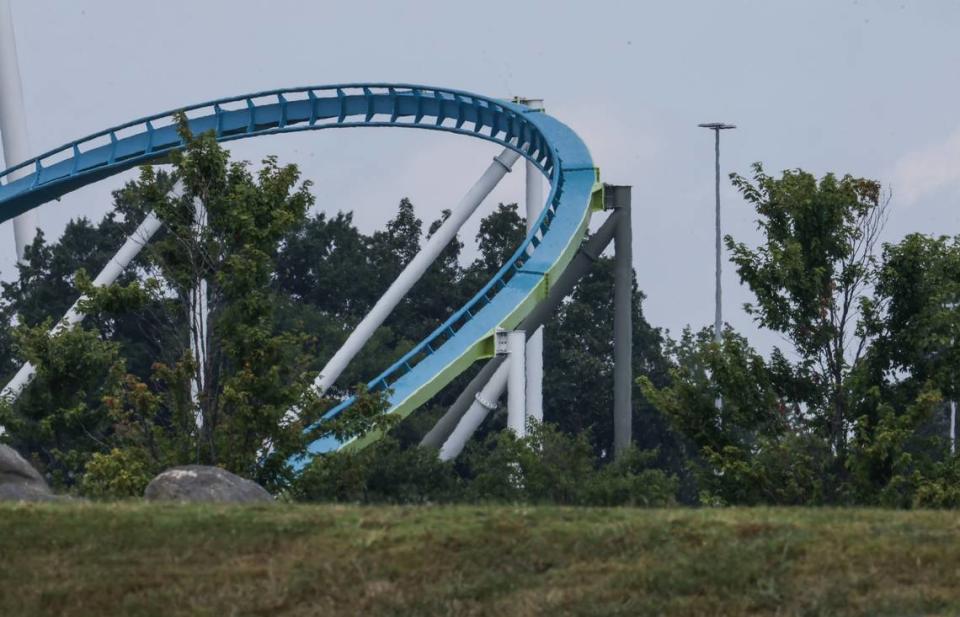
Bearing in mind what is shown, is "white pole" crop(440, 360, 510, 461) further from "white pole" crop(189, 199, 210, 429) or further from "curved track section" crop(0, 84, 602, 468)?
"white pole" crop(189, 199, 210, 429)

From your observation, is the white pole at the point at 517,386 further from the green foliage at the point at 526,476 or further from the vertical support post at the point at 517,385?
the green foliage at the point at 526,476

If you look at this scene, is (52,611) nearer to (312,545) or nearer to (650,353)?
(312,545)

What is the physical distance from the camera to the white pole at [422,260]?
43469mm

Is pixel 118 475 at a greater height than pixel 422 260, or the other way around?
pixel 422 260

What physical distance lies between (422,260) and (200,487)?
25.0m

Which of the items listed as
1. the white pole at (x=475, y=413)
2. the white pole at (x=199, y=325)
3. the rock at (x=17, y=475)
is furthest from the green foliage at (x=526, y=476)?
the rock at (x=17, y=475)

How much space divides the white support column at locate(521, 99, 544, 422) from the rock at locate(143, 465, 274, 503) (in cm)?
2443

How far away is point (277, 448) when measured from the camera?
2862 cm

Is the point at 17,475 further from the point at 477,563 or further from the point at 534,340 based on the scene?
the point at 534,340

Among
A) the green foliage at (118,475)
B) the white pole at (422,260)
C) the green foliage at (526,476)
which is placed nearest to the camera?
the green foliage at (118,475)

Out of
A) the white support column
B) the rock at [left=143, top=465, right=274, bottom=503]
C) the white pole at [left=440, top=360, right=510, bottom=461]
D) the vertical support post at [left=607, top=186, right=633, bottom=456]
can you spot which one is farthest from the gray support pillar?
the rock at [left=143, top=465, right=274, bottom=503]

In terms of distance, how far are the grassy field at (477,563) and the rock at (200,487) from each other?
2699mm


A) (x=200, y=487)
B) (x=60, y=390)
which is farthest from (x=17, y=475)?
(x=60, y=390)

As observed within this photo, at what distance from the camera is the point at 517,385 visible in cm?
4116
